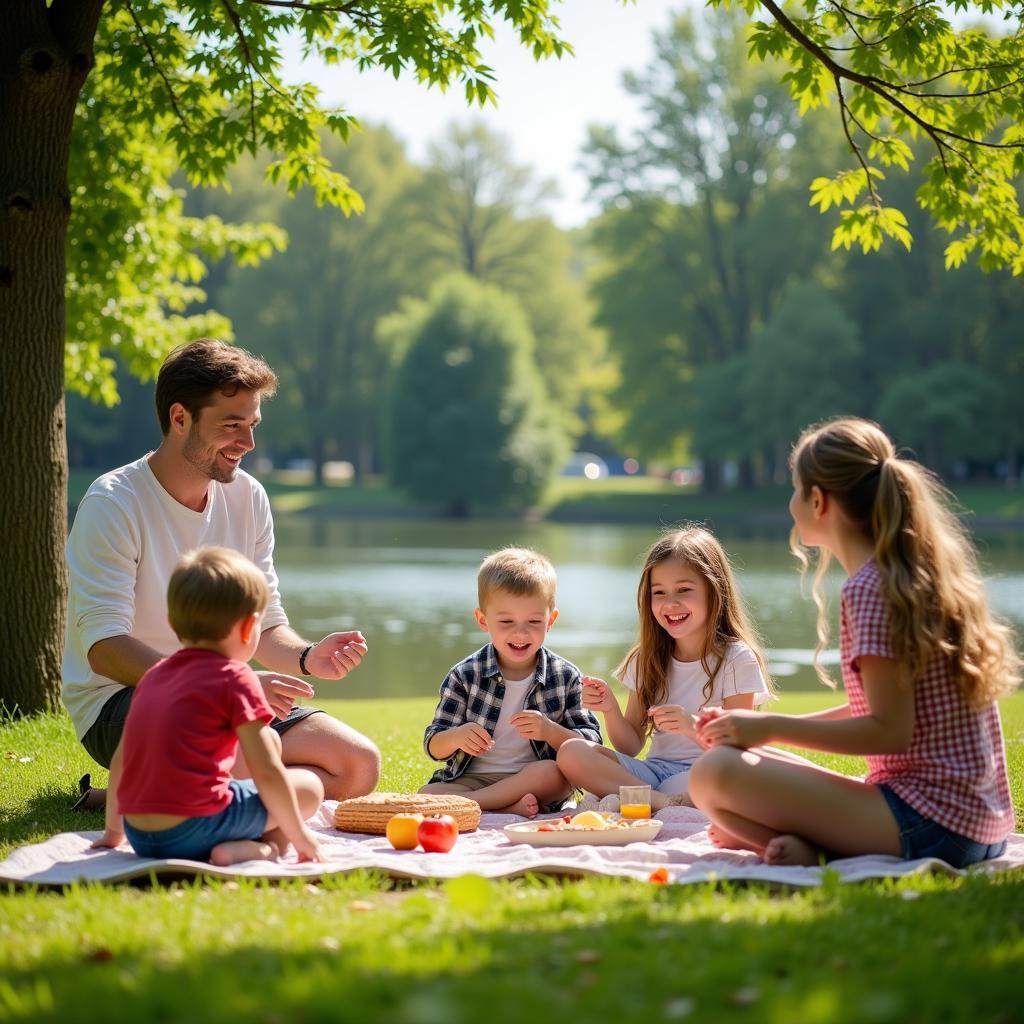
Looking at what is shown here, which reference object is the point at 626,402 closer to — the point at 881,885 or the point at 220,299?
the point at 220,299

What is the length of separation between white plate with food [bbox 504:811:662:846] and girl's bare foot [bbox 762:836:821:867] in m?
0.69

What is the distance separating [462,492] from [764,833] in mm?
38540

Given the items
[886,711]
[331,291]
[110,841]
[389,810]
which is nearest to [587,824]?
[389,810]

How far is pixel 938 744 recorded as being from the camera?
400 cm

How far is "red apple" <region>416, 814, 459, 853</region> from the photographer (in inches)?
179

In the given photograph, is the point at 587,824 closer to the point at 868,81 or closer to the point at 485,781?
the point at 485,781

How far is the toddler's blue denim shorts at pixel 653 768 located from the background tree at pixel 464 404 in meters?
36.2

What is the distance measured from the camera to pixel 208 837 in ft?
13.6

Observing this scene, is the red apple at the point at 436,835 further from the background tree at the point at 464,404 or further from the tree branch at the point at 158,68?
the background tree at the point at 464,404

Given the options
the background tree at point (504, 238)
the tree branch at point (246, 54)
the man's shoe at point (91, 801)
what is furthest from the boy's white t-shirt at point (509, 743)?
the background tree at point (504, 238)

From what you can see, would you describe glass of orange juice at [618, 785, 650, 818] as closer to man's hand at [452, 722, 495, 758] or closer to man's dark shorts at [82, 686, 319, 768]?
man's hand at [452, 722, 495, 758]

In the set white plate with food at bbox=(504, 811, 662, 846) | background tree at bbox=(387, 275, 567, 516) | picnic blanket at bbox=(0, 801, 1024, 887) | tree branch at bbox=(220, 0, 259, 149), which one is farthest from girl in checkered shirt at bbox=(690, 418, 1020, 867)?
background tree at bbox=(387, 275, 567, 516)

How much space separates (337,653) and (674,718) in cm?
130

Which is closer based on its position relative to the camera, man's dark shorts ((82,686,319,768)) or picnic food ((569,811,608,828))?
picnic food ((569,811,608,828))
